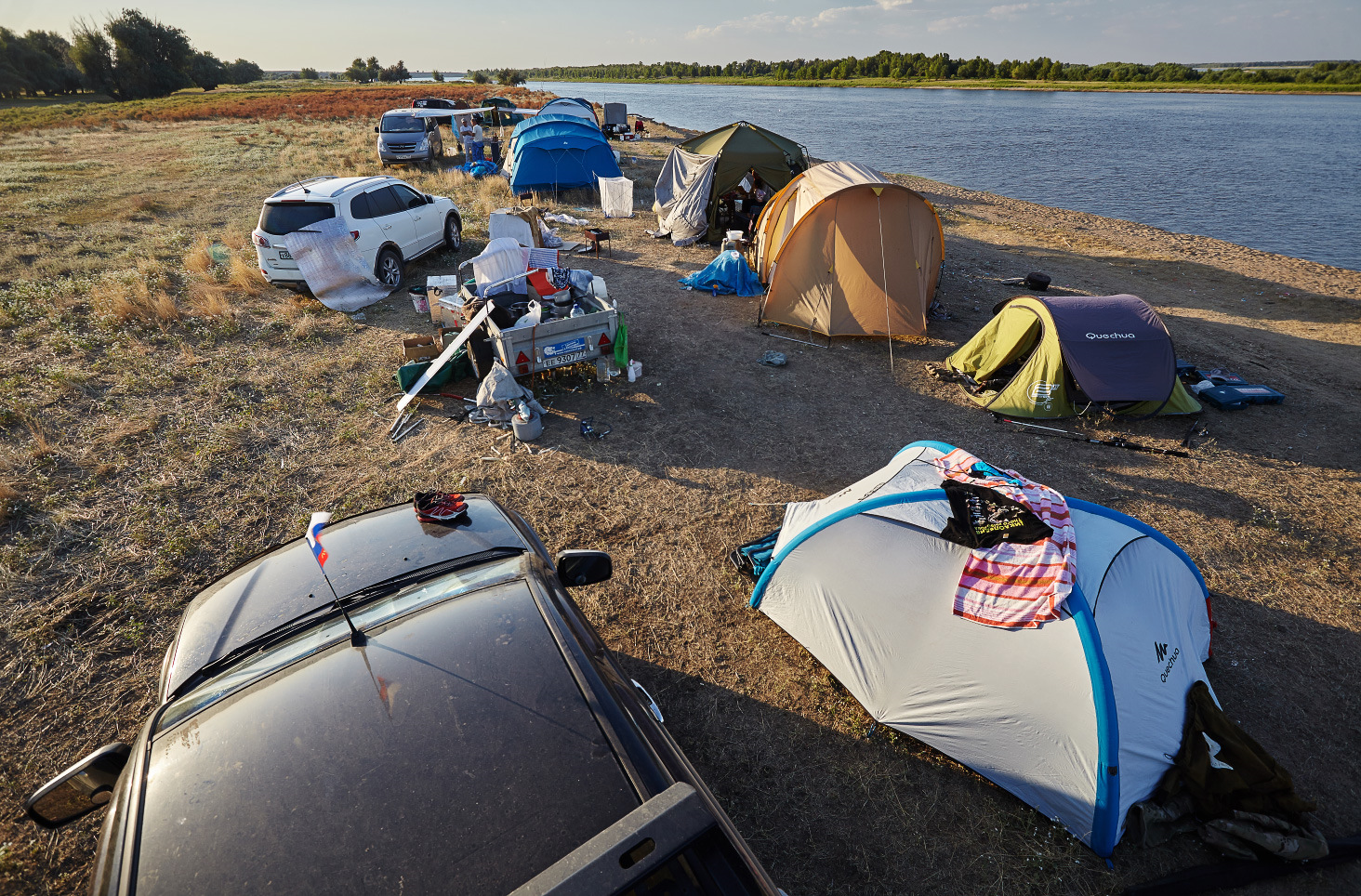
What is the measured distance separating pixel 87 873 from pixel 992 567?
5.36 m

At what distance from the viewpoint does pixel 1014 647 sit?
3.62m

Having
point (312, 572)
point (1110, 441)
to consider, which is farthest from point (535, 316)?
point (1110, 441)

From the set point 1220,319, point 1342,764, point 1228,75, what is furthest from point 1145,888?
point 1228,75

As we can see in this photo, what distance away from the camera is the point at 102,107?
42.7 meters

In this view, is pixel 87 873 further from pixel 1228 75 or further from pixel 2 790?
pixel 1228 75

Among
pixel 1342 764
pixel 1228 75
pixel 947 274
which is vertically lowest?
pixel 1342 764

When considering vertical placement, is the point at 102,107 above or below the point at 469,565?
above

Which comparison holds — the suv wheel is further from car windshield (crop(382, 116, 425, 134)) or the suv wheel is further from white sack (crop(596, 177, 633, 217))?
car windshield (crop(382, 116, 425, 134))

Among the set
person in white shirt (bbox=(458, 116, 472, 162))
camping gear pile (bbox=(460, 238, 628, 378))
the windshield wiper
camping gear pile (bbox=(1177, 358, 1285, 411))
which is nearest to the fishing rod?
camping gear pile (bbox=(1177, 358, 1285, 411))

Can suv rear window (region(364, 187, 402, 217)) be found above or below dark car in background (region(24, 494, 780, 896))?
above

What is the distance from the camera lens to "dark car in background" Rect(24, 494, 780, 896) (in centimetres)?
166

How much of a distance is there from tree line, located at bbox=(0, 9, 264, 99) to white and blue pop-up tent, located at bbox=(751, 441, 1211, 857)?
8037 centimetres

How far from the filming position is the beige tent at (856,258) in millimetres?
9234

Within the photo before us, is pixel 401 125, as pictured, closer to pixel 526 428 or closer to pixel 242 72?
pixel 526 428
